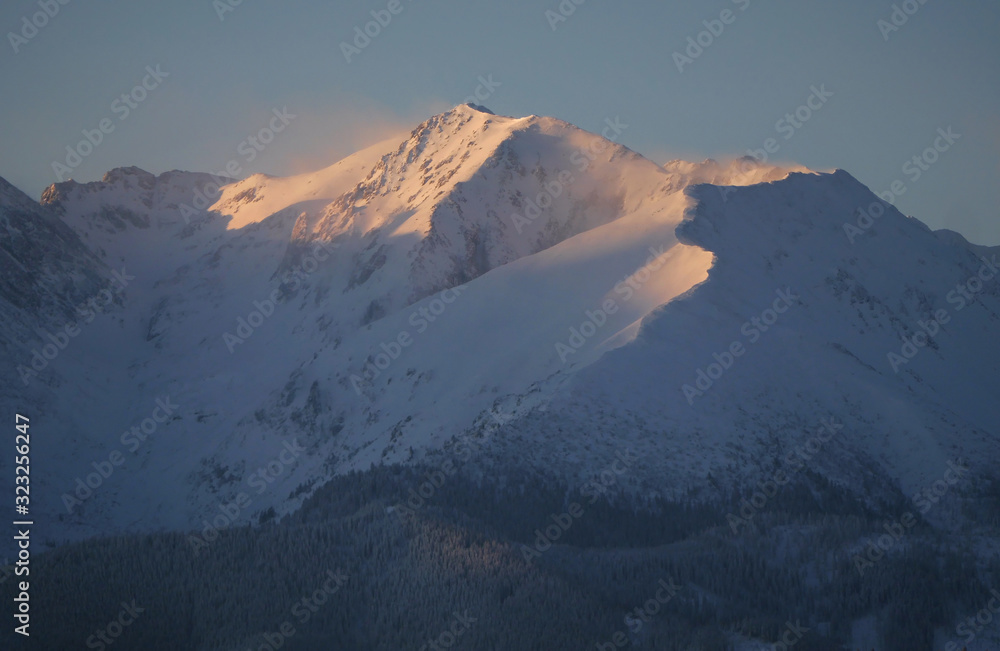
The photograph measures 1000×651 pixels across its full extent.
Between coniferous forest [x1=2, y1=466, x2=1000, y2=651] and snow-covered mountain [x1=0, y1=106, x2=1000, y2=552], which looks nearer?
coniferous forest [x1=2, y1=466, x2=1000, y2=651]

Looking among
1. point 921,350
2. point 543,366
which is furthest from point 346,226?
point 921,350

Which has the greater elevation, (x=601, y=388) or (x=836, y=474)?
(x=836, y=474)

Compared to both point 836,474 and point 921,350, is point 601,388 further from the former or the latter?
point 921,350

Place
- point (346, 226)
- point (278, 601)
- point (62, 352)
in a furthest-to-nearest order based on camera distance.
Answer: point (346, 226)
point (62, 352)
point (278, 601)

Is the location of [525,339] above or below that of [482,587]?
above

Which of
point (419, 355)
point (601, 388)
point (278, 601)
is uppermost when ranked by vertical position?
point (601, 388)

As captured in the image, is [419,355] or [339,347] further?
[339,347]

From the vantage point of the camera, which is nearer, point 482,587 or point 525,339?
point 482,587

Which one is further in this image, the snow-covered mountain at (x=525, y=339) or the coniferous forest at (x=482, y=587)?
the snow-covered mountain at (x=525, y=339)
